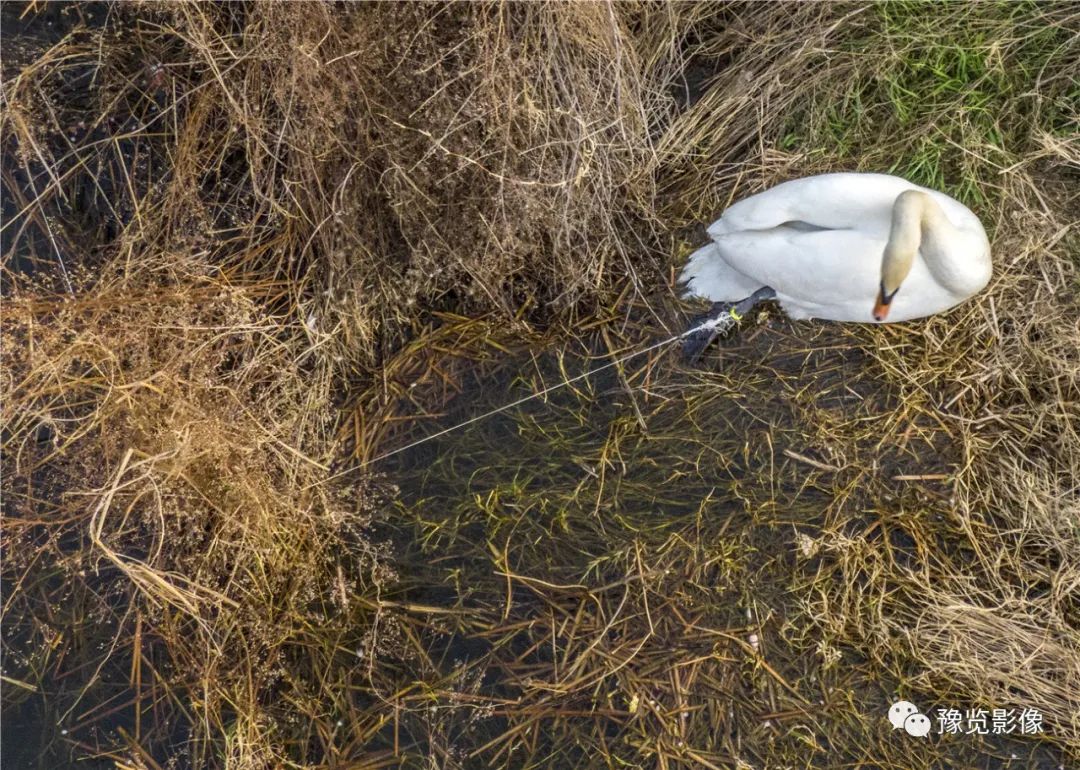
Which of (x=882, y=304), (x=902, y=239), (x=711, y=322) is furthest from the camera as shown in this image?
(x=711, y=322)

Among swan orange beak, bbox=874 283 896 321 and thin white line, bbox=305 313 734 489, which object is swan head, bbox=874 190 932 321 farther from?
thin white line, bbox=305 313 734 489

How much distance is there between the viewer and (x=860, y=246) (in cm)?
180

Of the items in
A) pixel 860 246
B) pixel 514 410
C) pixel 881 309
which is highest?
pixel 860 246

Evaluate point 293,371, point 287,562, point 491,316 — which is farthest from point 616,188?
point 287,562

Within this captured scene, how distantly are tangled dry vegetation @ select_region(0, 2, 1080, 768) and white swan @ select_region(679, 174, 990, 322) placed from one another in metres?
0.35

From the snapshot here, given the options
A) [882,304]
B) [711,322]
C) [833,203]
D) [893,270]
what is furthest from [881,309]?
[711,322]

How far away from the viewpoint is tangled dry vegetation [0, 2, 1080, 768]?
2.19 metres

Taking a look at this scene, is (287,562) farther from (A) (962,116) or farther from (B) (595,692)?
(A) (962,116)

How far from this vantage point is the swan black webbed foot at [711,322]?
2.16m

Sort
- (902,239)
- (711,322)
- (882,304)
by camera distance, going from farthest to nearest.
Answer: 1. (711,322)
2. (882,304)
3. (902,239)

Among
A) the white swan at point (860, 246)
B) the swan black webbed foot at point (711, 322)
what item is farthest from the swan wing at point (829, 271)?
the swan black webbed foot at point (711, 322)

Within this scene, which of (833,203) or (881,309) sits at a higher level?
(833,203)

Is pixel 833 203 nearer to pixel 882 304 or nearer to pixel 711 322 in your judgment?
pixel 882 304

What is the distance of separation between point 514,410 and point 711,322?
2.13 feet
